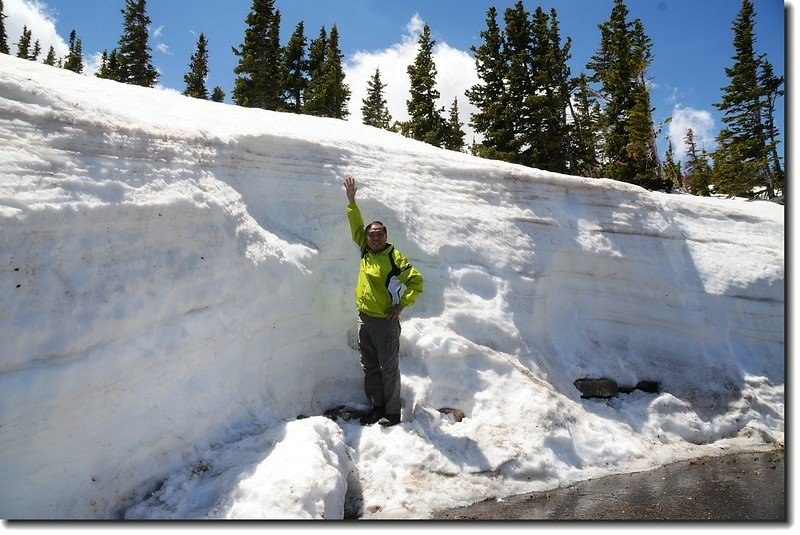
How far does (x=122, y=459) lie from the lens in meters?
4.42

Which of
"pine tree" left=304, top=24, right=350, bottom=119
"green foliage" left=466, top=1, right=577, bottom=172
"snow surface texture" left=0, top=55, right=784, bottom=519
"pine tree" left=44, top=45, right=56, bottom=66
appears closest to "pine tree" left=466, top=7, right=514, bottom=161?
"green foliage" left=466, top=1, right=577, bottom=172

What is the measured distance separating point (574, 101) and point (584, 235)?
32.4 m

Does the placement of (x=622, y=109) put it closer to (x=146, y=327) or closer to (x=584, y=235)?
(x=584, y=235)

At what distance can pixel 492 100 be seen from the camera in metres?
32.9

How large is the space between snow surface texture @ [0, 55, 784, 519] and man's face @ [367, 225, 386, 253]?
48.5 inches

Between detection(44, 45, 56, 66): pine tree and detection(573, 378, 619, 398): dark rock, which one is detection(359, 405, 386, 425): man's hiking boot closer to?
detection(573, 378, 619, 398): dark rock

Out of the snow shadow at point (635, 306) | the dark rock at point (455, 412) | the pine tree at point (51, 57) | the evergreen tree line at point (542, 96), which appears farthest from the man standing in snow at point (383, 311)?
the pine tree at point (51, 57)

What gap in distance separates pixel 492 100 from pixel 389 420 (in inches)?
1204

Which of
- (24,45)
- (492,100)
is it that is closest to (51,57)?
(24,45)

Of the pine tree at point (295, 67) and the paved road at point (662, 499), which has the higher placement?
the pine tree at point (295, 67)

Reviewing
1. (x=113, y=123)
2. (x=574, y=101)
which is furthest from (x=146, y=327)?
(x=574, y=101)

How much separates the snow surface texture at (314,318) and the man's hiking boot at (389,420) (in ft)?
0.29

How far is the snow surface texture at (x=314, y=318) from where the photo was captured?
14.4 feet

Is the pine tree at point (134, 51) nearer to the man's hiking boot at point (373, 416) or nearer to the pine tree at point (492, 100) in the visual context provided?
the pine tree at point (492, 100)
